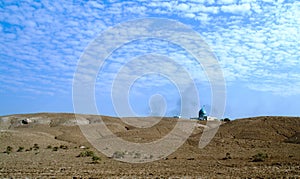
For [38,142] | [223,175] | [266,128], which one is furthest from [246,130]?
[223,175]

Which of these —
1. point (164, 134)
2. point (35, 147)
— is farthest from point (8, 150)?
point (164, 134)

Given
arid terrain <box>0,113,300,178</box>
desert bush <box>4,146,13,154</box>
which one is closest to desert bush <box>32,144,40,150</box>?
arid terrain <box>0,113,300,178</box>

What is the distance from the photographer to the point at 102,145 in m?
51.8

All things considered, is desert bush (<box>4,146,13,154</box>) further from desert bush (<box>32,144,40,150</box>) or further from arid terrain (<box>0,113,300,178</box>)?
desert bush (<box>32,144,40,150</box>)

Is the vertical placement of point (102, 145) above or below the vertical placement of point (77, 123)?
below

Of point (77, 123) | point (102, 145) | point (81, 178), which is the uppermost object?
point (77, 123)

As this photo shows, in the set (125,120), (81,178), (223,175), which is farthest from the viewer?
(125,120)

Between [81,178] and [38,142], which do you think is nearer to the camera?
[81,178]

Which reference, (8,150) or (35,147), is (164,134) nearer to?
(35,147)

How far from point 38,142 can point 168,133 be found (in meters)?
22.7

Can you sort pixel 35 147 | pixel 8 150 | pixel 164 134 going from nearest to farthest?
pixel 8 150 < pixel 35 147 < pixel 164 134

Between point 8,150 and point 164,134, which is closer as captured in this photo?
point 8,150

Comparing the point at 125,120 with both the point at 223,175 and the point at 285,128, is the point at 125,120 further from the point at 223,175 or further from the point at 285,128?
the point at 223,175

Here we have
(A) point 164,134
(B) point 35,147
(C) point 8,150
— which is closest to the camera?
(C) point 8,150
